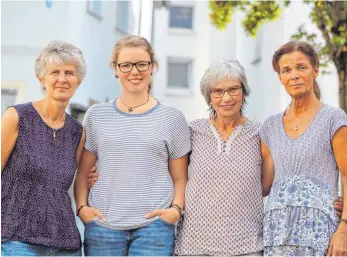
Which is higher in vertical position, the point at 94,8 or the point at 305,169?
the point at 94,8

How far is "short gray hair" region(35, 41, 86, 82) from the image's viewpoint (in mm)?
3967

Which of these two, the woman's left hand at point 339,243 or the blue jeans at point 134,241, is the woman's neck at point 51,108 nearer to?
the blue jeans at point 134,241

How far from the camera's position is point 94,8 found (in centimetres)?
1191

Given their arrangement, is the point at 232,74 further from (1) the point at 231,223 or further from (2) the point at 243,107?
(1) the point at 231,223

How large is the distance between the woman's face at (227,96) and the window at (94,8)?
7.58 metres

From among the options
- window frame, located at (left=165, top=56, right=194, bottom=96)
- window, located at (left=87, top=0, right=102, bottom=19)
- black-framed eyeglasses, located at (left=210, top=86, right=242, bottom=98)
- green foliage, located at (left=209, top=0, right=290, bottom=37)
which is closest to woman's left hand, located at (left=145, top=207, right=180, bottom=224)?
black-framed eyeglasses, located at (left=210, top=86, right=242, bottom=98)

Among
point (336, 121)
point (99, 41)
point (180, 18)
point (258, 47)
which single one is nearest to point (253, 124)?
point (336, 121)

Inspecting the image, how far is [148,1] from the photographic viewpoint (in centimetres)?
909

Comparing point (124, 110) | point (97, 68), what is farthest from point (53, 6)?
point (124, 110)

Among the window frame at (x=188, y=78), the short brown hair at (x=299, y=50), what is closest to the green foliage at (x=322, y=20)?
the short brown hair at (x=299, y=50)

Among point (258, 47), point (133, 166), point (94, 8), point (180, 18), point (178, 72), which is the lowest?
point (133, 166)

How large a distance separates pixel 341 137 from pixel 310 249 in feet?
1.87

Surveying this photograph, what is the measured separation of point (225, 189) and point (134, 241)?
0.54m

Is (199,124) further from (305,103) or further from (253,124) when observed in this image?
(305,103)
